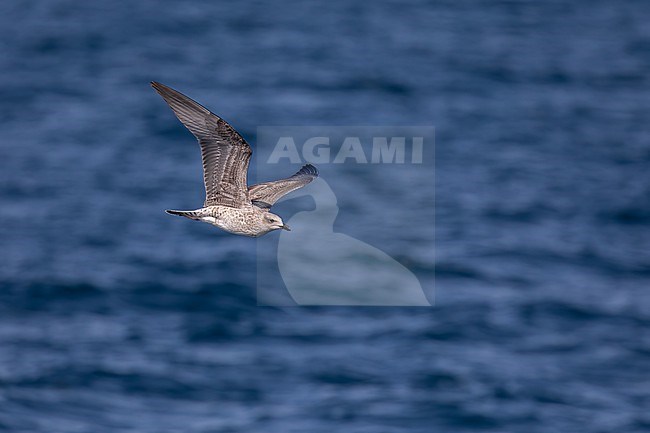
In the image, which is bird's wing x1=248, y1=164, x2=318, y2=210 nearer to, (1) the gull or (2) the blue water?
(1) the gull

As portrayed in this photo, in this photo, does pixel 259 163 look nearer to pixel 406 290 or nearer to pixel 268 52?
pixel 406 290

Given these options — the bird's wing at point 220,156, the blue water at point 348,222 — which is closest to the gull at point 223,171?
the bird's wing at point 220,156

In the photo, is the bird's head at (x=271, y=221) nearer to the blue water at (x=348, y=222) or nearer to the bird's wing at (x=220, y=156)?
the bird's wing at (x=220, y=156)

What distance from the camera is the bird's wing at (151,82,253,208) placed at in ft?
38.7

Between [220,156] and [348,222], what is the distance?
2320cm

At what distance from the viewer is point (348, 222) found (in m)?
35.0

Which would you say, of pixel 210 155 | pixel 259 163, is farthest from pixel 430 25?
pixel 210 155

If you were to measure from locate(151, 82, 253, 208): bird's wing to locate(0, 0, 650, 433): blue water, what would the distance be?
49.1ft

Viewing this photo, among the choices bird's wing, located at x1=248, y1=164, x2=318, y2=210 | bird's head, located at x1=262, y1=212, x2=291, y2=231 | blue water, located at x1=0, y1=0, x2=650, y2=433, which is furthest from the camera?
blue water, located at x1=0, y1=0, x2=650, y2=433

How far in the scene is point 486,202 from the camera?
116ft

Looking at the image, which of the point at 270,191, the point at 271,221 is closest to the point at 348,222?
the point at 270,191

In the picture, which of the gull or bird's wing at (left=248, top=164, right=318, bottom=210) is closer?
the gull

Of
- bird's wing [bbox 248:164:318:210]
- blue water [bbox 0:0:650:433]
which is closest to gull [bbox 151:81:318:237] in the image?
bird's wing [bbox 248:164:318:210]

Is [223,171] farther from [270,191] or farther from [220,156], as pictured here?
[270,191]
